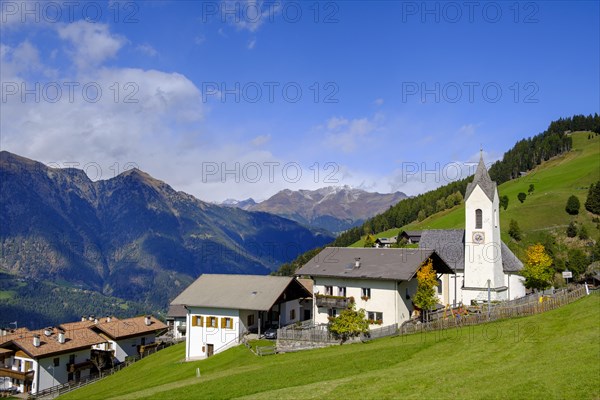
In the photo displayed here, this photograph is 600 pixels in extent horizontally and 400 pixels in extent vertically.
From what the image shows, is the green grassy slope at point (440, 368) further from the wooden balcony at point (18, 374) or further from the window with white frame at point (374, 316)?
the wooden balcony at point (18, 374)

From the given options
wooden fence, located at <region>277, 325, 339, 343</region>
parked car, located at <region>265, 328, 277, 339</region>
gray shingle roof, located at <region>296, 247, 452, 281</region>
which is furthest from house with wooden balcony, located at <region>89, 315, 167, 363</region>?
wooden fence, located at <region>277, 325, 339, 343</region>

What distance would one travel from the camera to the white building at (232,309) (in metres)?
54.2

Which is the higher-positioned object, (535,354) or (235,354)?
(535,354)

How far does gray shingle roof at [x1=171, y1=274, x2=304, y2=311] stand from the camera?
5435 cm

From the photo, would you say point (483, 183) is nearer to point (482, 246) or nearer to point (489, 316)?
point (482, 246)

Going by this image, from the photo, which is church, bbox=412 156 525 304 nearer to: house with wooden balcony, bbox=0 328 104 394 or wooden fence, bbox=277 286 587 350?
wooden fence, bbox=277 286 587 350

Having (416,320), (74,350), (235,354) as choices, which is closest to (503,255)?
(416,320)

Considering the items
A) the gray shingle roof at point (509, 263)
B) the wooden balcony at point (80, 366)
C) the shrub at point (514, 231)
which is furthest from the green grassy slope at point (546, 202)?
the wooden balcony at point (80, 366)

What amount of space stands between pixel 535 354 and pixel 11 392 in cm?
7059

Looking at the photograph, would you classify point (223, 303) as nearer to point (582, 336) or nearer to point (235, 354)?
point (235, 354)

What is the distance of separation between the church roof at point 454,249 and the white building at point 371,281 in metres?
19.6

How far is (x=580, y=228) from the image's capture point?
129 m

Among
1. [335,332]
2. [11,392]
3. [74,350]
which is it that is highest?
[335,332]

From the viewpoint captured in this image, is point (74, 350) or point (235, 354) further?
point (74, 350)
